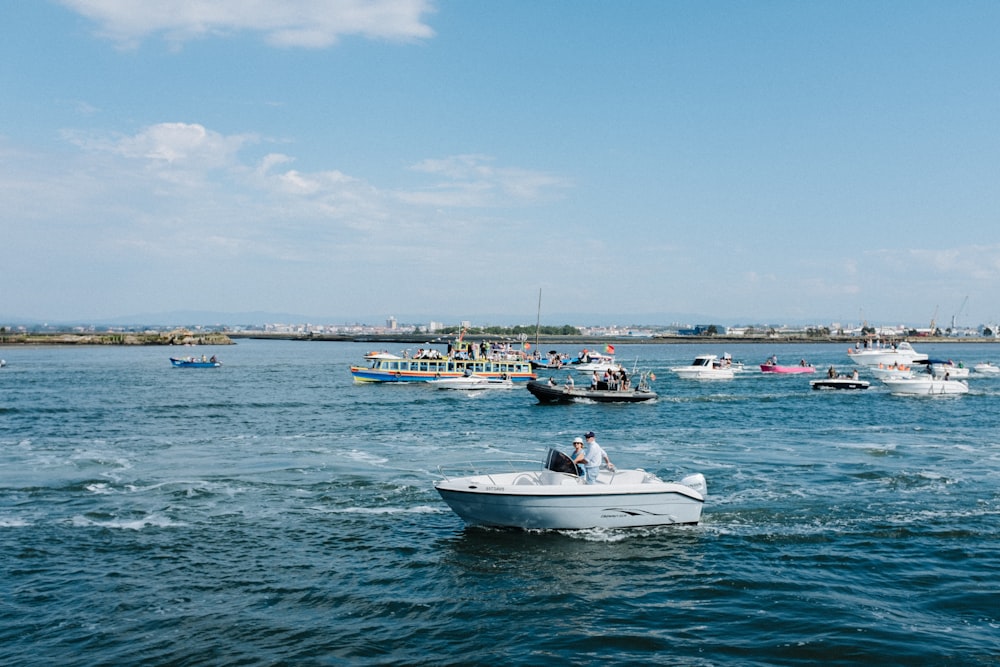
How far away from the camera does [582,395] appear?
6075 centimetres

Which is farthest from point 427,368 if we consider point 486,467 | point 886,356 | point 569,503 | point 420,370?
point 886,356

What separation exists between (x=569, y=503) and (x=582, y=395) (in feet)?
132

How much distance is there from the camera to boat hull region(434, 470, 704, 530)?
67.9 ft

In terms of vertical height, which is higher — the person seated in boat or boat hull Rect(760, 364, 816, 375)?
the person seated in boat

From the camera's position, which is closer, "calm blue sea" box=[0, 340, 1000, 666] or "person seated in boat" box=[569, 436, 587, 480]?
"calm blue sea" box=[0, 340, 1000, 666]

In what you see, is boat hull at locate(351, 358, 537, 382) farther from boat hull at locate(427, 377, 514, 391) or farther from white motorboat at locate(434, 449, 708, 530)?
white motorboat at locate(434, 449, 708, 530)

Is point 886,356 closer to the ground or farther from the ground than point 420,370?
farther from the ground

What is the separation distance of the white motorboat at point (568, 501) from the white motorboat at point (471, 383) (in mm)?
53885

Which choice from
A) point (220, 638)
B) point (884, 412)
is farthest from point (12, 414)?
point (884, 412)

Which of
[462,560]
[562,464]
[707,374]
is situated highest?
Answer: [562,464]

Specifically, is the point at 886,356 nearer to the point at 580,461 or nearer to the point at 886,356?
the point at 886,356

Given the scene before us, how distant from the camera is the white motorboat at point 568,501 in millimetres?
20719

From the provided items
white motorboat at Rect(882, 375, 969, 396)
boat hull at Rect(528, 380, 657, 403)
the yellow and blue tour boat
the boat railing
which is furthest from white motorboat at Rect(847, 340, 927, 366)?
the boat railing

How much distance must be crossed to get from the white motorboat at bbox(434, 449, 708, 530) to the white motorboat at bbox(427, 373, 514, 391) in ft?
177
